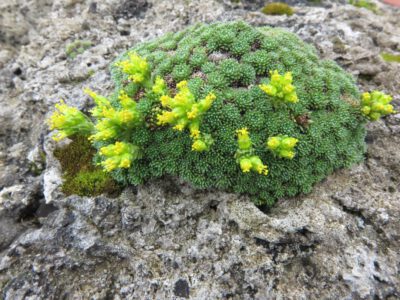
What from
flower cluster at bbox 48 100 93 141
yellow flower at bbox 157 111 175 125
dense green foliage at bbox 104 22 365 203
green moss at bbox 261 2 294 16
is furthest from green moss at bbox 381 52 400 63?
flower cluster at bbox 48 100 93 141

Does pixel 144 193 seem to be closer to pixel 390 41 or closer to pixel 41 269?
pixel 41 269

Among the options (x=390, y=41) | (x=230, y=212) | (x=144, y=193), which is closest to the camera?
(x=230, y=212)

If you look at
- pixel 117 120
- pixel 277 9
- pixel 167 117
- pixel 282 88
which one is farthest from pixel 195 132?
pixel 277 9

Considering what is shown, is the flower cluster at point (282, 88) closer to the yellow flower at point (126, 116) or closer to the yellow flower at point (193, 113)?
the yellow flower at point (193, 113)

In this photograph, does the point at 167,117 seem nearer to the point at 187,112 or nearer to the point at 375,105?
the point at 187,112

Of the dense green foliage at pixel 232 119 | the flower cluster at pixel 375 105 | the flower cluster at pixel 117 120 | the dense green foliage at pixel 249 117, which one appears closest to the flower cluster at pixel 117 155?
the dense green foliage at pixel 232 119

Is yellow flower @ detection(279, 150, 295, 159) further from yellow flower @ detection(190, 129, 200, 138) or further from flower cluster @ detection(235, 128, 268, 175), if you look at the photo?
yellow flower @ detection(190, 129, 200, 138)

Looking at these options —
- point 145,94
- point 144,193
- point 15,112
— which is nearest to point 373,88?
point 145,94
